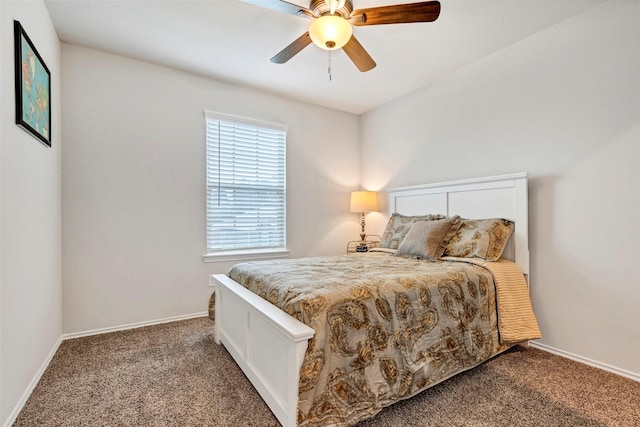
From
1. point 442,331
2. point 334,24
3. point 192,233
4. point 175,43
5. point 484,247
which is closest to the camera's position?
point 334,24

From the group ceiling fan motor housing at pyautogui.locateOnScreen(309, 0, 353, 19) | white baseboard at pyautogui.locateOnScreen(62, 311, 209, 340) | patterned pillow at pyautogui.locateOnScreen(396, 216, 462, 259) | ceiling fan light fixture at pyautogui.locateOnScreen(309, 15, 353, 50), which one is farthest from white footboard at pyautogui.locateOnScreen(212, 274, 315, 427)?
ceiling fan motor housing at pyautogui.locateOnScreen(309, 0, 353, 19)

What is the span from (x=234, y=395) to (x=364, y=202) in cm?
273

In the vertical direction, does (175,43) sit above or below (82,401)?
above

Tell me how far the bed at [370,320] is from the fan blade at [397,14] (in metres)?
1.51

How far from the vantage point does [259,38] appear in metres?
2.55

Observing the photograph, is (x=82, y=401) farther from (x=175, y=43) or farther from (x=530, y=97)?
(x=530, y=97)

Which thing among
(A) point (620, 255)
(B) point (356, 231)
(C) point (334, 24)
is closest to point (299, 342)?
(C) point (334, 24)

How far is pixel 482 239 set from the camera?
2.49m

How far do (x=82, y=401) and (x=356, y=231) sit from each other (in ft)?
11.1

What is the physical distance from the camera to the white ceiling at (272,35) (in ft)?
7.21

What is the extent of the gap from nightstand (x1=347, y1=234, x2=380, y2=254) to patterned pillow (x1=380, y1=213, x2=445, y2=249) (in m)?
0.60

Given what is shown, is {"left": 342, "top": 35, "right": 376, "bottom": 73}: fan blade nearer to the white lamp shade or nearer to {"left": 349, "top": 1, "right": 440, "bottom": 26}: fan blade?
{"left": 349, "top": 1, "right": 440, "bottom": 26}: fan blade

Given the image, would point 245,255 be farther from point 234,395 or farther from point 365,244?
point 234,395

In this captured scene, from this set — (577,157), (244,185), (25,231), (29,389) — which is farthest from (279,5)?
(29,389)
